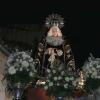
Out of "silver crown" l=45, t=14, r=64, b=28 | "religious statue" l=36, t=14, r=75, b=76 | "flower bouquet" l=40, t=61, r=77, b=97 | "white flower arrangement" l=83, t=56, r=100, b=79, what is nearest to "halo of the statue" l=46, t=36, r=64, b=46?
"religious statue" l=36, t=14, r=75, b=76

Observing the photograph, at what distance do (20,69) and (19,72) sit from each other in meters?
0.04

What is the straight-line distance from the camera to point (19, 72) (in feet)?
16.1

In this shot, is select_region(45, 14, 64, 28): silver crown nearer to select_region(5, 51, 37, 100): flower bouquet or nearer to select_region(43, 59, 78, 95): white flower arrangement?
select_region(5, 51, 37, 100): flower bouquet

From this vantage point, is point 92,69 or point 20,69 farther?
point 92,69

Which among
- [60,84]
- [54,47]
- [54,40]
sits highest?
[54,40]

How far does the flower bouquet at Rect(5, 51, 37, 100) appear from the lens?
16.1 feet

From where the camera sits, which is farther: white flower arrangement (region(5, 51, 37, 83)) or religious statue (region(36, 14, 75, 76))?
religious statue (region(36, 14, 75, 76))

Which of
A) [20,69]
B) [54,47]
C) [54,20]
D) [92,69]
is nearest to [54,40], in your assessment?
[54,47]

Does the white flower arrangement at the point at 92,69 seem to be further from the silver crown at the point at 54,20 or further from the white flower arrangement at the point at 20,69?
the silver crown at the point at 54,20

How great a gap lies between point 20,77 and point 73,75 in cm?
64

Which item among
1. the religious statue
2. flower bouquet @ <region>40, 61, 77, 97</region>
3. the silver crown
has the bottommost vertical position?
flower bouquet @ <region>40, 61, 77, 97</region>

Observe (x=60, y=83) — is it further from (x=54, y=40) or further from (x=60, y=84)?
(x=54, y=40)

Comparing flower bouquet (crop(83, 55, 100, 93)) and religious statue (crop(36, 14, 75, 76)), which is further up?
religious statue (crop(36, 14, 75, 76))

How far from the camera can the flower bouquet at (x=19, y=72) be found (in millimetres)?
4902
